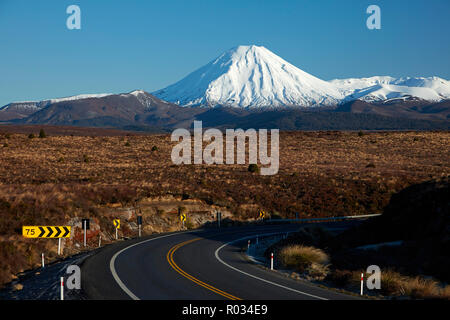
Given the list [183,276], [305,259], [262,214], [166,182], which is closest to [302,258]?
[305,259]

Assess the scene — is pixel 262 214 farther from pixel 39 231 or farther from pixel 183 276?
pixel 183 276

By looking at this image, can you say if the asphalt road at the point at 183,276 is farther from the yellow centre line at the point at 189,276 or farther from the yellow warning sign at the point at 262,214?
the yellow warning sign at the point at 262,214

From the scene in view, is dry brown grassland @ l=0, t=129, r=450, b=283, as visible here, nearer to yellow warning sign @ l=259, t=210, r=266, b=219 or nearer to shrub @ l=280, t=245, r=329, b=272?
yellow warning sign @ l=259, t=210, r=266, b=219

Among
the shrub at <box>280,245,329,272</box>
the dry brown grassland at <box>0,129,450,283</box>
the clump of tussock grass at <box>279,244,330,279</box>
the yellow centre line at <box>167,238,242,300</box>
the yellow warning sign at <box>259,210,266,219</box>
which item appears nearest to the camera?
the yellow centre line at <box>167,238,242,300</box>

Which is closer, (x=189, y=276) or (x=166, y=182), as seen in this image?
(x=189, y=276)

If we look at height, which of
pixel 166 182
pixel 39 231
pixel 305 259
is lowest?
pixel 305 259

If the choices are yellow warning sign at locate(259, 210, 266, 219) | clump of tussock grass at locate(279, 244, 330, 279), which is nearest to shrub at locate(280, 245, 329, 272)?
clump of tussock grass at locate(279, 244, 330, 279)

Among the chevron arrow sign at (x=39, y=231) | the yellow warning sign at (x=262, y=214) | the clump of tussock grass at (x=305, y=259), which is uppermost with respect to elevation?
the chevron arrow sign at (x=39, y=231)

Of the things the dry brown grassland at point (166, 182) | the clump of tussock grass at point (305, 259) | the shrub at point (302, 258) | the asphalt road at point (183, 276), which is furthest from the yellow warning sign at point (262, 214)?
the shrub at point (302, 258)
